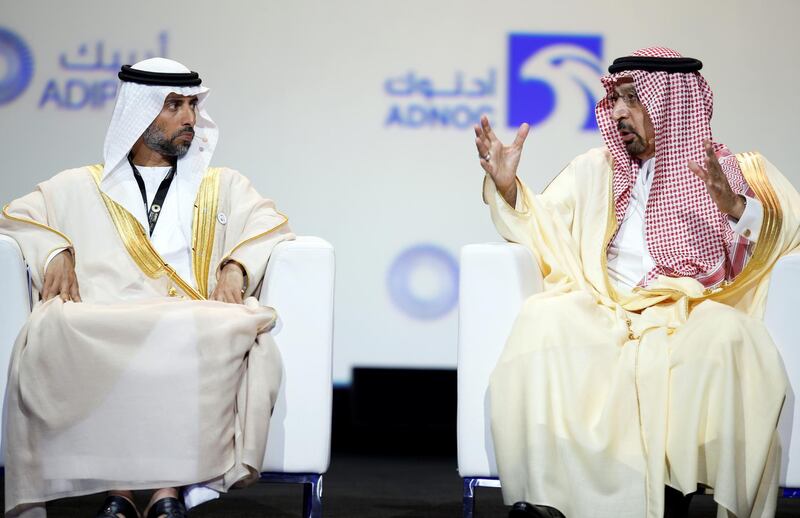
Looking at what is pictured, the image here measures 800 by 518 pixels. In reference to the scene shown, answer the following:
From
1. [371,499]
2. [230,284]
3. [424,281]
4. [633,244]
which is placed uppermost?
[633,244]

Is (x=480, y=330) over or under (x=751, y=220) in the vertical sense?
under

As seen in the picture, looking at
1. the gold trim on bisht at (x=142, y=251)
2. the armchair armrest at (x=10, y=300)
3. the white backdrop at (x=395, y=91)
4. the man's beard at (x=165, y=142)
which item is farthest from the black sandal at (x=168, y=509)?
the white backdrop at (x=395, y=91)

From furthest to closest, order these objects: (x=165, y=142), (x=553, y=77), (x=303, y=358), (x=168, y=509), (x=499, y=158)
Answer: (x=553, y=77) → (x=165, y=142) → (x=499, y=158) → (x=303, y=358) → (x=168, y=509)

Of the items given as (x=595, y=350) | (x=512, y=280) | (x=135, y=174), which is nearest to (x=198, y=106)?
(x=135, y=174)

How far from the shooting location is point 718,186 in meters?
3.27

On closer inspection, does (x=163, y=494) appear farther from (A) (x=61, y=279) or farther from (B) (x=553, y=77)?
(B) (x=553, y=77)

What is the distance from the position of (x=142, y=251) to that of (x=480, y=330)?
1.07m

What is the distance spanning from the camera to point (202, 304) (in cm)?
305

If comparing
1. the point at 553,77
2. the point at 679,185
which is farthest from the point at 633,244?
the point at 553,77

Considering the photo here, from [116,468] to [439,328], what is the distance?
227cm

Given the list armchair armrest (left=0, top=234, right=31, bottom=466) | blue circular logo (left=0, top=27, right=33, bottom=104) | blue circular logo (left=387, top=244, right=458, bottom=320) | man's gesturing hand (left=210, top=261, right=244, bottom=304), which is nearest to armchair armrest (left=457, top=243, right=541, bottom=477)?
man's gesturing hand (left=210, top=261, right=244, bottom=304)

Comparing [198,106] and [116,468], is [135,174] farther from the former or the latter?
[116,468]

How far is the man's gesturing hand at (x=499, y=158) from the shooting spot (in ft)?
11.1

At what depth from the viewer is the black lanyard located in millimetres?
3551
